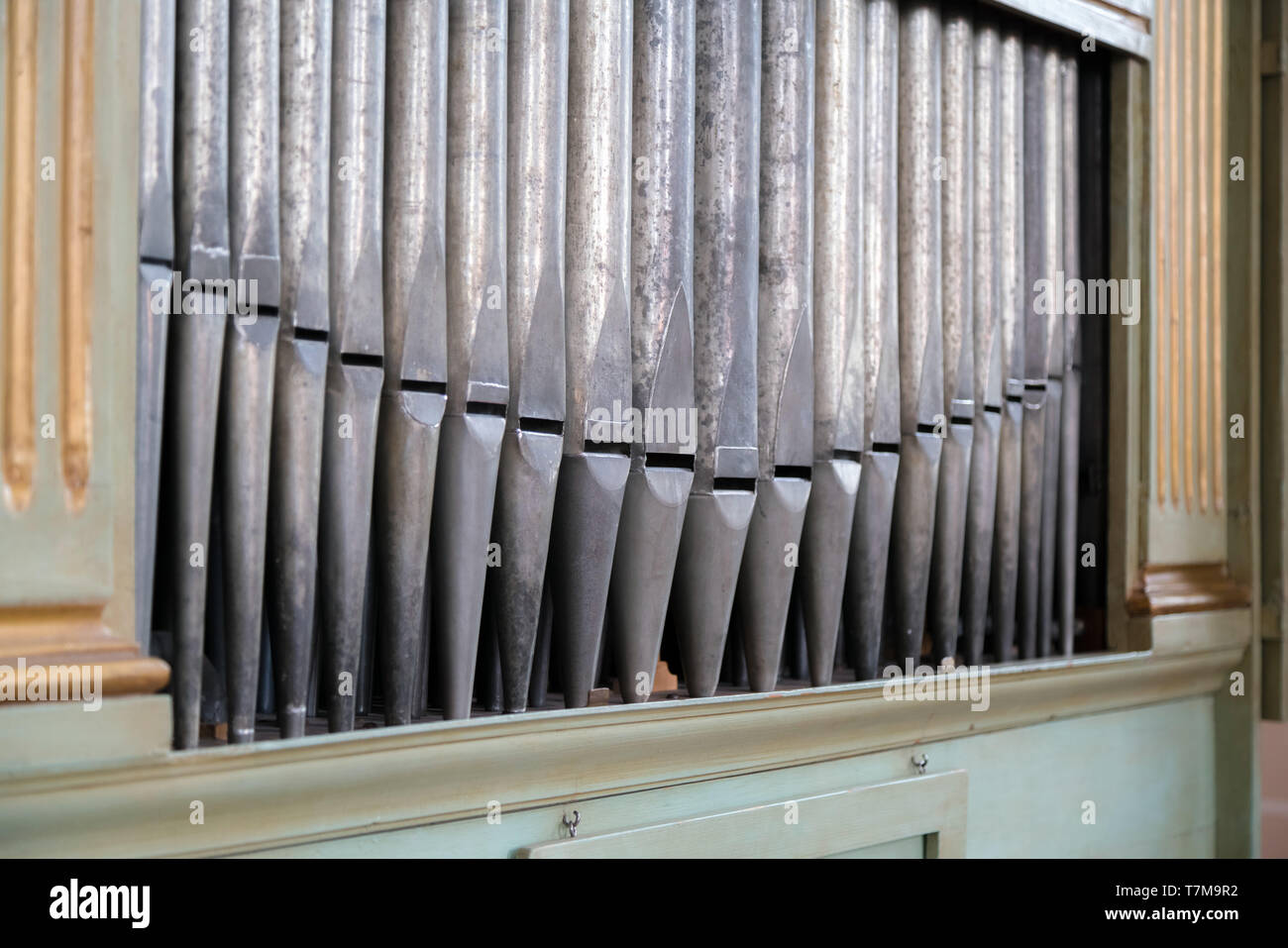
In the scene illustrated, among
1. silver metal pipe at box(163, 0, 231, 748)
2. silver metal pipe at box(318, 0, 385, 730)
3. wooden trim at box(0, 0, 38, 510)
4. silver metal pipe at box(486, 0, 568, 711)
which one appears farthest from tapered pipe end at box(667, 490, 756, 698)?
wooden trim at box(0, 0, 38, 510)

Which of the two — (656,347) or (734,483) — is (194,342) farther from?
(734,483)

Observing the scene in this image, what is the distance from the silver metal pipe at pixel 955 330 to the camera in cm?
272

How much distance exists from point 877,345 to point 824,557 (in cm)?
44

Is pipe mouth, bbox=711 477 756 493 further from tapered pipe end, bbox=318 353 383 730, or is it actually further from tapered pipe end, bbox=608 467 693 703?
tapered pipe end, bbox=318 353 383 730

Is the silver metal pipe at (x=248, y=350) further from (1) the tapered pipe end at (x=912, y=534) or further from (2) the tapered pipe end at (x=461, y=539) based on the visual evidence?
(1) the tapered pipe end at (x=912, y=534)

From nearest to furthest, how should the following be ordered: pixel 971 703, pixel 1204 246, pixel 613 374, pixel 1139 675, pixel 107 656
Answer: pixel 107 656
pixel 613 374
pixel 971 703
pixel 1139 675
pixel 1204 246

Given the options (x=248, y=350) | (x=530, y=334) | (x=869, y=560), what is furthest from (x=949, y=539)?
(x=248, y=350)

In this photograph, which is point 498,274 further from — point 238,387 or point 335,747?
point 335,747

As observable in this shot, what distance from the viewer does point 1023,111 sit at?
300 centimetres

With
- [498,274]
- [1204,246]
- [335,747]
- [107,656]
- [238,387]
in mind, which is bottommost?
[335,747]

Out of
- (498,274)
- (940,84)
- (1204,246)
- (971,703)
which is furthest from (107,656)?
(1204,246)

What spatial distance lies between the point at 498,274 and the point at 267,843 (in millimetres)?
842

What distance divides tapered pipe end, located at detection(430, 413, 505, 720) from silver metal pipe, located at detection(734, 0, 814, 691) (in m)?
0.57

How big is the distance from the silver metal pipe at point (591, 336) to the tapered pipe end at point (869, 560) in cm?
61
